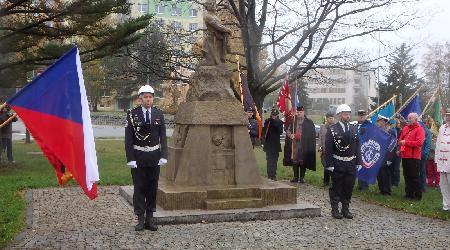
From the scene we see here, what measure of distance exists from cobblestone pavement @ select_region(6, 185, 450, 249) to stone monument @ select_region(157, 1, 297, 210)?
0.80 meters

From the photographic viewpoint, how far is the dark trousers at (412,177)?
452 inches

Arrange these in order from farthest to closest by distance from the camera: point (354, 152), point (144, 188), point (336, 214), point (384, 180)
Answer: point (384, 180)
point (354, 152)
point (336, 214)
point (144, 188)

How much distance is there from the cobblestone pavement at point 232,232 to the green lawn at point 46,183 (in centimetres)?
34

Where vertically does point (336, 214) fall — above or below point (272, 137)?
below

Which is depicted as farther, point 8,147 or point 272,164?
point 8,147

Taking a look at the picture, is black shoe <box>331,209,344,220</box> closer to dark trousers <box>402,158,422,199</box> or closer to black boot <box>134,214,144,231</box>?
dark trousers <box>402,158,422,199</box>

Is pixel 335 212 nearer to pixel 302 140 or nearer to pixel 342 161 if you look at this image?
pixel 342 161

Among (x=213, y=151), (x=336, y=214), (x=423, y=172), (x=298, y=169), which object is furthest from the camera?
(x=298, y=169)

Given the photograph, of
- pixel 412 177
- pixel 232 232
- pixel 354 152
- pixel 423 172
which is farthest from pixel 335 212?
pixel 423 172

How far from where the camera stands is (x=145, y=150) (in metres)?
8.14

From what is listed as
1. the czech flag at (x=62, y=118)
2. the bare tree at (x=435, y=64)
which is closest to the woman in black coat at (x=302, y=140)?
the czech flag at (x=62, y=118)

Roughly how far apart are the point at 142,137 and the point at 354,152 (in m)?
3.68

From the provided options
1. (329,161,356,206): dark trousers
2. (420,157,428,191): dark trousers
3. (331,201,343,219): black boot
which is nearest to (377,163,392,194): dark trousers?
(420,157,428,191): dark trousers

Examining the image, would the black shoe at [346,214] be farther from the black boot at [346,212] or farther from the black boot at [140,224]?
the black boot at [140,224]
